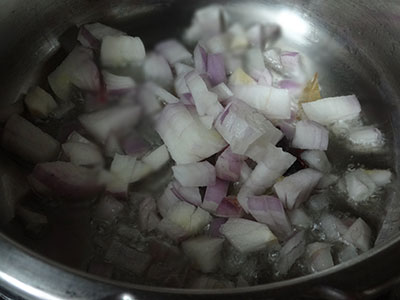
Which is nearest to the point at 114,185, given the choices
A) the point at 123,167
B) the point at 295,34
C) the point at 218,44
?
the point at 123,167

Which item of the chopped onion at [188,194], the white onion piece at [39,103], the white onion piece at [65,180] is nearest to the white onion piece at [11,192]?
the white onion piece at [65,180]

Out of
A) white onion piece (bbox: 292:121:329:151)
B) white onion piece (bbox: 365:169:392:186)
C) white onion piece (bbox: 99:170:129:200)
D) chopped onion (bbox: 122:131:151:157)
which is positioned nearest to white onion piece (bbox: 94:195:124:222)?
white onion piece (bbox: 99:170:129:200)

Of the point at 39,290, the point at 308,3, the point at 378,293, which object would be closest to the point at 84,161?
the point at 39,290

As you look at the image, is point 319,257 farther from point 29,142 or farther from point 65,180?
point 29,142

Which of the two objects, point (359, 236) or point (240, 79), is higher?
point (240, 79)

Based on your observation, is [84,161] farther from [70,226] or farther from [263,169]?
[263,169]
